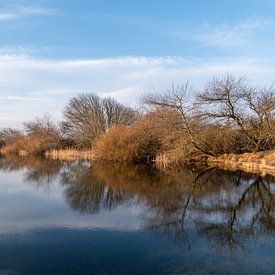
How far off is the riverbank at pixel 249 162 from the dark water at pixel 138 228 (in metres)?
6.26

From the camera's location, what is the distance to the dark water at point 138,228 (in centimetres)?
646

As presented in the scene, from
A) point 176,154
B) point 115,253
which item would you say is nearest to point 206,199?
point 115,253

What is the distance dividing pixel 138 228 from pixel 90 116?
35408 millimetres

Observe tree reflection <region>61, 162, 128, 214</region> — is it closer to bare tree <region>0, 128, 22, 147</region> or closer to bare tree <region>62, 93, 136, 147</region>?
bare tree <region>62, 93, 136, 147</region>

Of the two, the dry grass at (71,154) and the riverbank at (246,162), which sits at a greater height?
the riverbank at (246,162)

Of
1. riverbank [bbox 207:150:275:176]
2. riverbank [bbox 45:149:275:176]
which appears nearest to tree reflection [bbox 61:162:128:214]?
riverbank [bbox 45:149:275:176]

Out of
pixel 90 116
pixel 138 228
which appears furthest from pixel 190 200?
pixel 90 116

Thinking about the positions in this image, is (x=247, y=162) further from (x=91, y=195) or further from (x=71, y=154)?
(x=71, y=154)

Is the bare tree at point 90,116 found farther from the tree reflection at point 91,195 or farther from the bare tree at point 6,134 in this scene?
the tree reflection at point 91,195

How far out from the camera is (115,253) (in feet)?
23.2

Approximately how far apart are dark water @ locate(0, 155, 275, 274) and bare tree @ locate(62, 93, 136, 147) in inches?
1007

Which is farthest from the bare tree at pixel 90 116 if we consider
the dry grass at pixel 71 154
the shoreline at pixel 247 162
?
the shoreline at pixel 247 162

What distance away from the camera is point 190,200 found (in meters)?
12.5

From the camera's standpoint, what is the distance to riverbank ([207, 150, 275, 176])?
21906 millimetres
